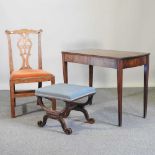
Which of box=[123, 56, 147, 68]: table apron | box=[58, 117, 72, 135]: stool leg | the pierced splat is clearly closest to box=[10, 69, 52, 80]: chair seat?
the pierced splat

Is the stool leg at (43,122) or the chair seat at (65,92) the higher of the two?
the chair seat at (65,92)

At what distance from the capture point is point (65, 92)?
267 centimetres

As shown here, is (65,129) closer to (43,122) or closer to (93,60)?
(43,122)

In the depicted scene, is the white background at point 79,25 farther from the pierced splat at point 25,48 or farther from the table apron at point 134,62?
the table apron at point 134,62

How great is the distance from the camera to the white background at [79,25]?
169 inches

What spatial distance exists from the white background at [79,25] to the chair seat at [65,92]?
5.39ft

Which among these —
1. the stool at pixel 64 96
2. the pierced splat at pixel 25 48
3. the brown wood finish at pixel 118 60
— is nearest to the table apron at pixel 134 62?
the brown wood finish at pixel 118 60

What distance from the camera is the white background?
4285mm

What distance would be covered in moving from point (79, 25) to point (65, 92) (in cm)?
195

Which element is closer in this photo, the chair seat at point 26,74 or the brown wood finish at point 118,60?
the brown wood finish at point 118,60

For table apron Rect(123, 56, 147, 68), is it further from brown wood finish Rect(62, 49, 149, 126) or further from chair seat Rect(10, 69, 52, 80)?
chair seat Rect(10, 69, 52, 80)

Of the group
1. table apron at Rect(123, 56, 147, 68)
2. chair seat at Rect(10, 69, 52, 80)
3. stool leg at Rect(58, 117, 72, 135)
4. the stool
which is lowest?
stool leg at Rect(58, 117, 72, 135)

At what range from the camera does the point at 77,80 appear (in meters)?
4.57

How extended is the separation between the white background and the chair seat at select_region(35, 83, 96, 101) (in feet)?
5.39
